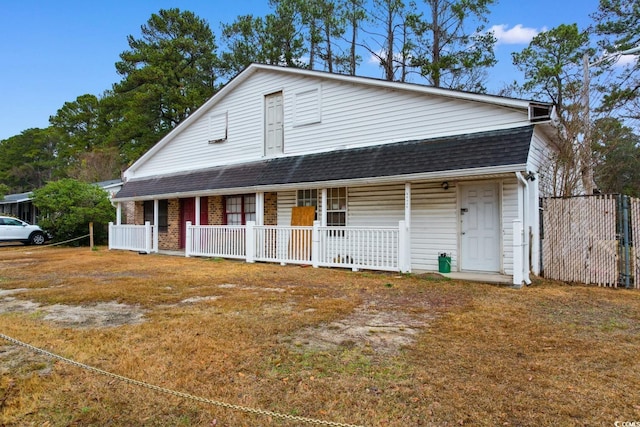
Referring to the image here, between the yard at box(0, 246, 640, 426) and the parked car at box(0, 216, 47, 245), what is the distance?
16003mm

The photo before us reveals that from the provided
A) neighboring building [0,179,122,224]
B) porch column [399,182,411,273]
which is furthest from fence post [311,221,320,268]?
neighboring building [0,179,122,224]

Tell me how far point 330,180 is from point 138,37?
1326 inches

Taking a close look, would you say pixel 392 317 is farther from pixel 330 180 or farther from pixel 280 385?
pixel 330 180

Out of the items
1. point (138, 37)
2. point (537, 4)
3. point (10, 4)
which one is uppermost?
point (138, 37)

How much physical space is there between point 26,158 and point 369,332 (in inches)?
2658

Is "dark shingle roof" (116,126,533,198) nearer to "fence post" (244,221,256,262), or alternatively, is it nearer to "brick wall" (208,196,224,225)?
"brick wall" (208,196,224,225)

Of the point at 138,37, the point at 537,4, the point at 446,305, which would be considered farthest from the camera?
the point at 138,37

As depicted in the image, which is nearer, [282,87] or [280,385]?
[280,385]

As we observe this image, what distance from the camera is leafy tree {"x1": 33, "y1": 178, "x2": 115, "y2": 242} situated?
18.6 metres

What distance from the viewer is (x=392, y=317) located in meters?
5.40

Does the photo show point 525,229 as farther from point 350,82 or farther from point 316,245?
point 350,82

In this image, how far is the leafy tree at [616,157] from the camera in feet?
39.0

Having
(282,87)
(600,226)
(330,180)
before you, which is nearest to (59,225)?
(282,87)

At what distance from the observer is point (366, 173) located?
9.85m
